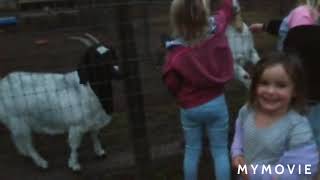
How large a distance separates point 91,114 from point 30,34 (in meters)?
0.69

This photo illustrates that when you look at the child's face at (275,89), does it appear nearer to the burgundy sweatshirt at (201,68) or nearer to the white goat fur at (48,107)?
the burgundy sweatshirt at (201,68)

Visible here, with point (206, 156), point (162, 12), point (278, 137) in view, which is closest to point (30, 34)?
point (162, 12)

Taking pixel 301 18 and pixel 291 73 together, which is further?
pixel 301 18

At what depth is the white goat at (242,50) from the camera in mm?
4758

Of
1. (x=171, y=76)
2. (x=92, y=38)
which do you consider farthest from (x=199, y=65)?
(x=92, y=38)

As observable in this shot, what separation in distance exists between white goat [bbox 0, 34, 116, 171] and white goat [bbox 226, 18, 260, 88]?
1.08 meters

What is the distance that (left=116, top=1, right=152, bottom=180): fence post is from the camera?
163 inches

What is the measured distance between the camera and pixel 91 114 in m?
4.46

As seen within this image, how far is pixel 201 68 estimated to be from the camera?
12.0 feet

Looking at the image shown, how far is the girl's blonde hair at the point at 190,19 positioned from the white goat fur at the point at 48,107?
99 centimetres

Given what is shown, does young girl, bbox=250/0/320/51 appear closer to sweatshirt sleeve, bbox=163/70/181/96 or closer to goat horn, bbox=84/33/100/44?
sweatshirt sleeve, bbox=163/70/181/96

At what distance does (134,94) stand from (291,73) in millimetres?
1660

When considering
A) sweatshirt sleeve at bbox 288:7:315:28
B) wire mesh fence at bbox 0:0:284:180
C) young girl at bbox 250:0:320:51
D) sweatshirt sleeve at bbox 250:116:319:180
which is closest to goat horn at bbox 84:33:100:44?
wire mesh fence at bbox 0:0:284:180

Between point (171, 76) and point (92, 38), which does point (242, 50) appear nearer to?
point (92, 38)
